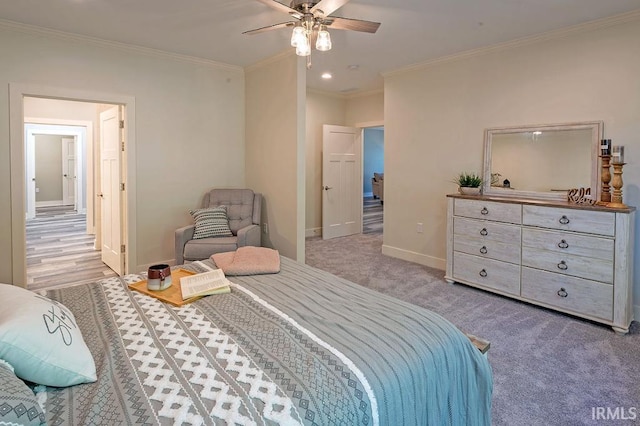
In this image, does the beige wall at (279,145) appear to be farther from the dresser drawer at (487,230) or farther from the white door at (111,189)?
the dresser drawer at (487,230)

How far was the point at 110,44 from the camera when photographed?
12.8 feet

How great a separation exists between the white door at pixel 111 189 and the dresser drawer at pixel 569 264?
14.3ft

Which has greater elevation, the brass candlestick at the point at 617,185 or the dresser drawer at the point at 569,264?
the brass candlestick at the point at 617,185

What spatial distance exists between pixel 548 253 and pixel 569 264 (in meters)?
0.18

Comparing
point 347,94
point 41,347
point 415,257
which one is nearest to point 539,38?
point 415,257

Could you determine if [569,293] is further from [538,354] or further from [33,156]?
[33,156]

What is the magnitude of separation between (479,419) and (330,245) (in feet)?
14.5

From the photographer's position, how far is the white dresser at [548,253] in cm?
288

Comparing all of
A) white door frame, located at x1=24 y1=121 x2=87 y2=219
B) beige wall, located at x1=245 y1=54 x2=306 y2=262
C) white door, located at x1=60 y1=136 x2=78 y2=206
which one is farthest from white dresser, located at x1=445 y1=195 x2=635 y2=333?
white door, located at x1=60 y1=136 x2=78 y2=206

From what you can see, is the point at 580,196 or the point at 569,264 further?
the point at 580,196

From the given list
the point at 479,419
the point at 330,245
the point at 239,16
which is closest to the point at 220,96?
the point at 239,16

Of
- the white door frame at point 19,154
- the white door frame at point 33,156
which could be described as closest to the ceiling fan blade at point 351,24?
the white door frame at point 19,154

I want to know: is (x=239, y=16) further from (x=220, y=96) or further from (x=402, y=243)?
(x=402, y=243)

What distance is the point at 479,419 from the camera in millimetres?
1519
